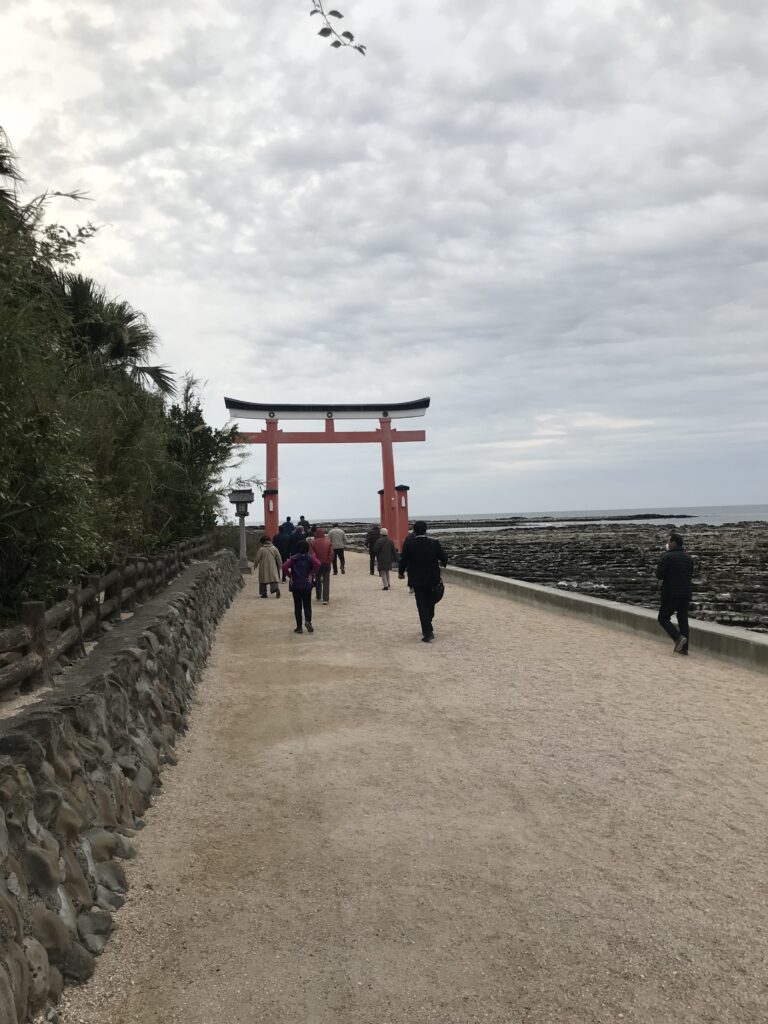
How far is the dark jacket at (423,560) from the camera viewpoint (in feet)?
34.6

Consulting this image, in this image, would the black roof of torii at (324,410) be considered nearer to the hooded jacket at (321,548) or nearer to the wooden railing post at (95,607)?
the hooded jacket at (321,548)

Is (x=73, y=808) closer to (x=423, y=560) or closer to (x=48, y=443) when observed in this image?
(x=48, y=443)

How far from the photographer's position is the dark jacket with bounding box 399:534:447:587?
10539 mm

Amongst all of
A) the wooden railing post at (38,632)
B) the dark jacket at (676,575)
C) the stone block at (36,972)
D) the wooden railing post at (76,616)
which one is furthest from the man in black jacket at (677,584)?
the stone block at (36,972)

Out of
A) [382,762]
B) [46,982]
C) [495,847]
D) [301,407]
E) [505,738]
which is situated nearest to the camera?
[46,982]

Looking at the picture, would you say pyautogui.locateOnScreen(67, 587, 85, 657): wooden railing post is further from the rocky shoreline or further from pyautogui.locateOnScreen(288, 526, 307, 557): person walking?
the rocky shoreline

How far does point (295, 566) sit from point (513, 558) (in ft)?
77.7

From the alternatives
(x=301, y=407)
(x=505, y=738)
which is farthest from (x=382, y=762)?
(x=301, y=407)

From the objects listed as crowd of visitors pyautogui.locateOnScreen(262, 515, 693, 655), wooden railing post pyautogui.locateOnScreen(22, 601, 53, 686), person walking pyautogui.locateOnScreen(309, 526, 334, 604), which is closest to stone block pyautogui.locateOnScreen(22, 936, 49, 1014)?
wooden railing post pyautogui.locateOnScreen(22, 601, 53, 686)

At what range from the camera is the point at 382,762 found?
555cm

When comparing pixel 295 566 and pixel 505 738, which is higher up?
pixel 295 566

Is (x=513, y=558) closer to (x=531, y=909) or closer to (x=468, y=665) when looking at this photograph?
(x=468, y=665)

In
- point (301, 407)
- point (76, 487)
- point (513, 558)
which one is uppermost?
point (301, 407)

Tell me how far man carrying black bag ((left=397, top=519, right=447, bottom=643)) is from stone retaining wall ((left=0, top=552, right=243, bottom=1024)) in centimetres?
490
